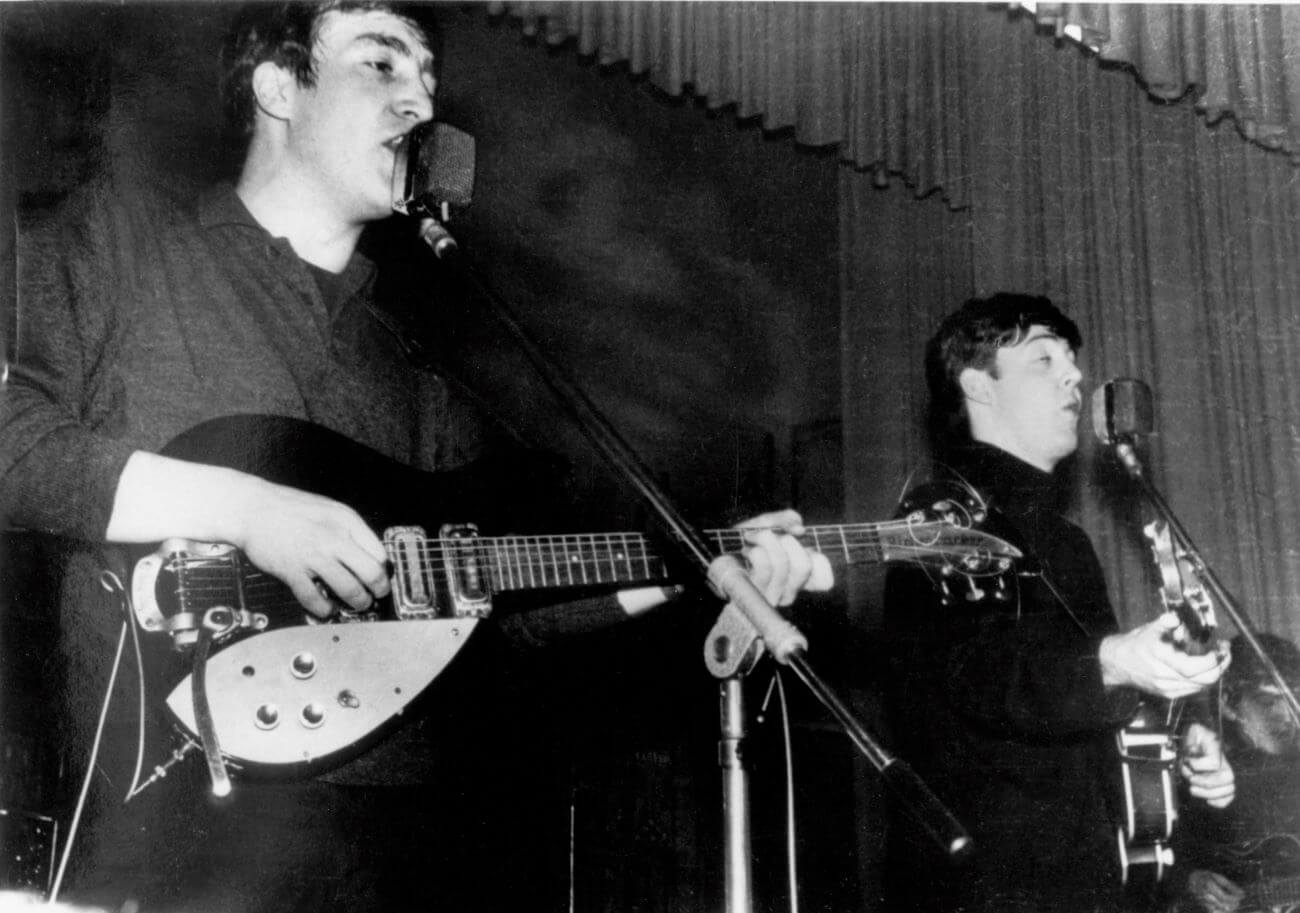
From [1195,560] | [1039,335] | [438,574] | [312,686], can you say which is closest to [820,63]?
[1039,335]

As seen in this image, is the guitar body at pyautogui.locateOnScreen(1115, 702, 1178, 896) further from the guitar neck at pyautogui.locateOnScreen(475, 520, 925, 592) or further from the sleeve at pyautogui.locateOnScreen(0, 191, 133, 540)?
the sleeve at pyautogui.locateOnScreen(0, 191, 133, 540)

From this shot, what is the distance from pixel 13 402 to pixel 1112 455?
2.19 metres

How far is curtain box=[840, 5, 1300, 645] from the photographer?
2.54 meters

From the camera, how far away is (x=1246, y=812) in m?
2.07

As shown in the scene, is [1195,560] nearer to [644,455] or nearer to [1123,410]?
[1123,410]

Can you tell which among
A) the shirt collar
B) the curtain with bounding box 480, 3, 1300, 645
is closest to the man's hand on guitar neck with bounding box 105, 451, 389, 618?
the shirt collar

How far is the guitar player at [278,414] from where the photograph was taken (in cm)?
142

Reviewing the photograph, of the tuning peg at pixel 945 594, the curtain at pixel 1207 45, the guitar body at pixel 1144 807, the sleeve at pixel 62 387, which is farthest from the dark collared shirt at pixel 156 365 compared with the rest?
the curtain at pixel 1207 45

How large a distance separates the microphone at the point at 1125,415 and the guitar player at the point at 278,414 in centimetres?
49

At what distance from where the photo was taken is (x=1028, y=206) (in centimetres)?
281

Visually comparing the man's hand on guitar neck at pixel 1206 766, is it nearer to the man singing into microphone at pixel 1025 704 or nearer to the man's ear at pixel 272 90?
the man singing into microphone at pixel 1025 704

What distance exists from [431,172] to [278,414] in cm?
48

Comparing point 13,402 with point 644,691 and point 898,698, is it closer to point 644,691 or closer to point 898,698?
Answer: point 644,691

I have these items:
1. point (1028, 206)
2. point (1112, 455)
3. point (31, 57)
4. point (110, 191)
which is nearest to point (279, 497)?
point (110, 191)
